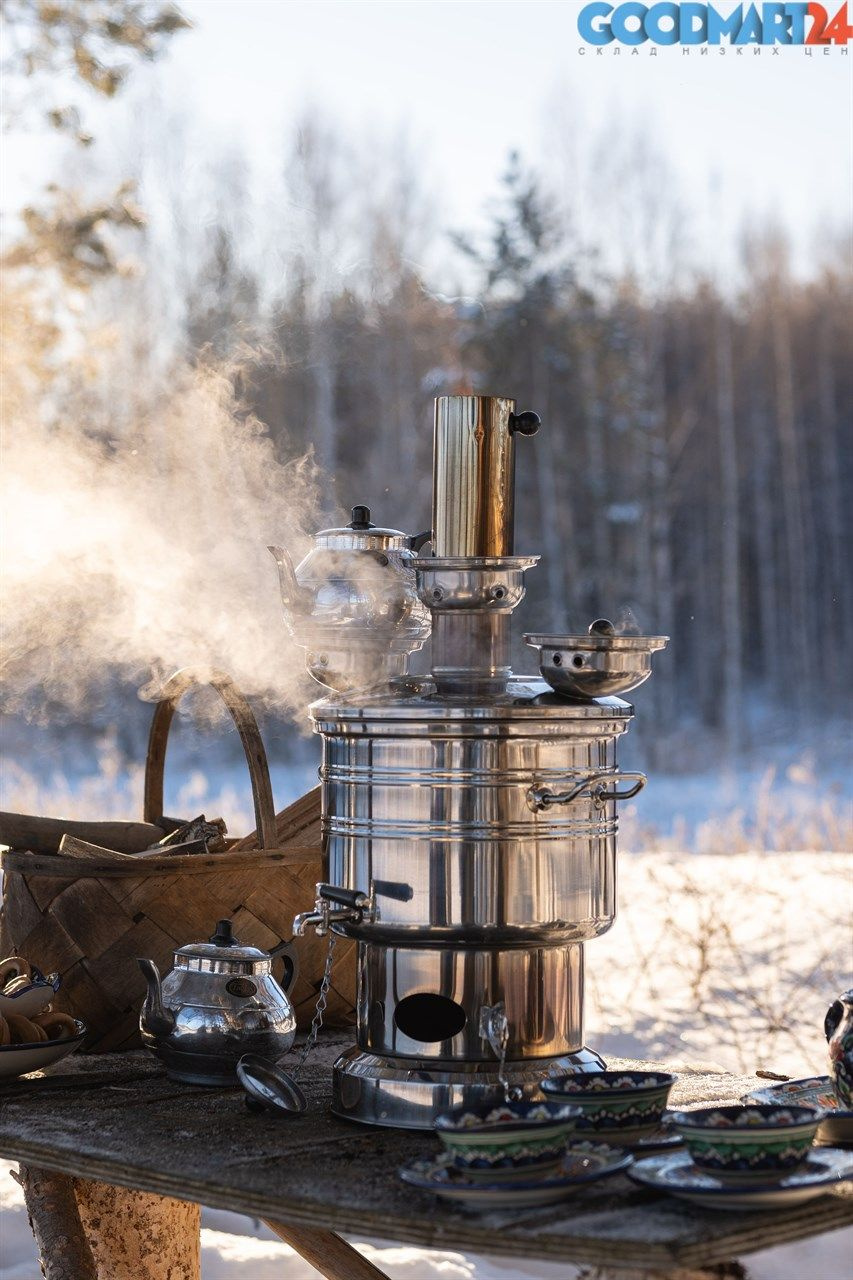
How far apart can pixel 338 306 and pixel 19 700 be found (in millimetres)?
4729

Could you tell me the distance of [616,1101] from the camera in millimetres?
1732

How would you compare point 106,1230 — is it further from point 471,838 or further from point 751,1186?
point 751,1186

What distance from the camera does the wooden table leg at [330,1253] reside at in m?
2.14

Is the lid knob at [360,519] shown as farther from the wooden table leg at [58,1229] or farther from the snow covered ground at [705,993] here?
the snow covered ground at [705,993]

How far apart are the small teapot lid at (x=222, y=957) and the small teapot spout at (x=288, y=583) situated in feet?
1.47

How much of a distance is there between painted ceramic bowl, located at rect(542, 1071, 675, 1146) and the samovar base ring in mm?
167

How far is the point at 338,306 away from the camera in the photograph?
14.8m

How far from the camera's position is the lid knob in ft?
7.41

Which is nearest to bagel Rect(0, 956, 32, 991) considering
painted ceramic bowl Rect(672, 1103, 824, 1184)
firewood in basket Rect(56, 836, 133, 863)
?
firewood in basket Rect(56, 836, 133, 863)

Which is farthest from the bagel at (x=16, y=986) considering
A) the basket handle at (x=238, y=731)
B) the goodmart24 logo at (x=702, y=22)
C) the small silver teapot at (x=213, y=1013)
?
the goodmart24 logo at (x=702, y=22)

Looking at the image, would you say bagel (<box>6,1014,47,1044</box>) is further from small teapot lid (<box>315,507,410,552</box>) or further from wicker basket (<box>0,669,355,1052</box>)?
small teapot lid (<box>315,507,410,552</box>)

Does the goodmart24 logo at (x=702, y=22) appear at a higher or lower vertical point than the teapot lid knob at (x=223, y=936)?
higher

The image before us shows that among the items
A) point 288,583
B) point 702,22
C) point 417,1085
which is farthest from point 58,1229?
point 702,22

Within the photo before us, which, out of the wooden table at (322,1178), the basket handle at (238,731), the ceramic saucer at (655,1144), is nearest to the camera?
the wooden table at (322,1178)
